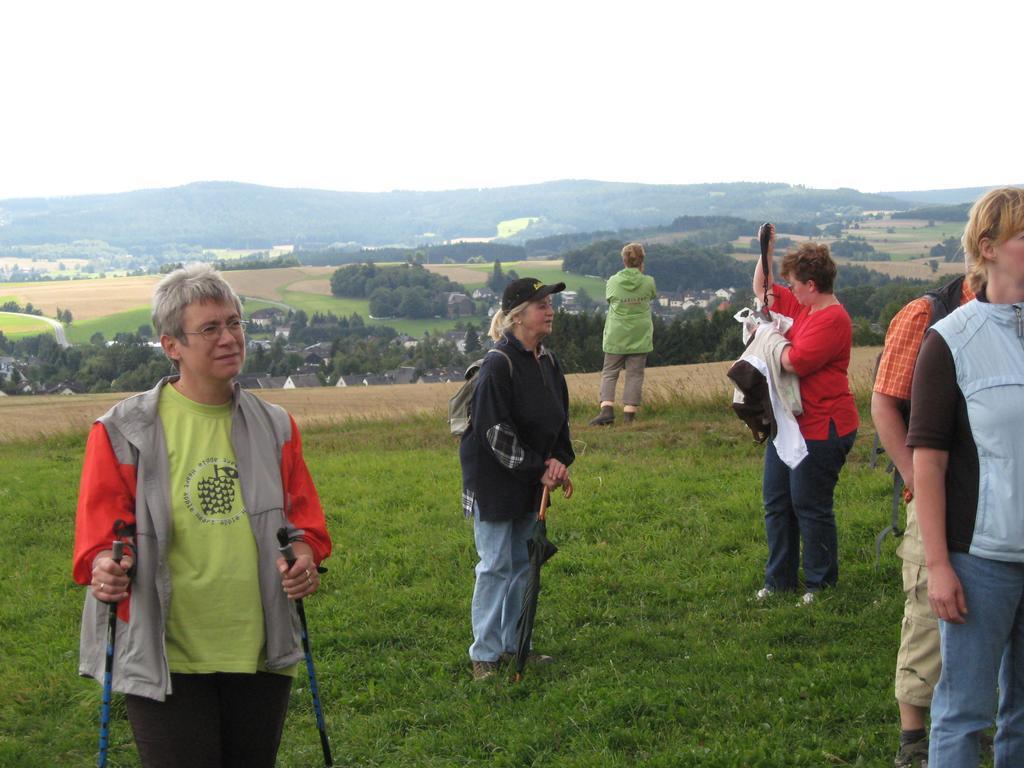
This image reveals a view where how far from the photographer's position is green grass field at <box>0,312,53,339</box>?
6781cm

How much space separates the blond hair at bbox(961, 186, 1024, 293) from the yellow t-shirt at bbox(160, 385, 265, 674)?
2487 mm

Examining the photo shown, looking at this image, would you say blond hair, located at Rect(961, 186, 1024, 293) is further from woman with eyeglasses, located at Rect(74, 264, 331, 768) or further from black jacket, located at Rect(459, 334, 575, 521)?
black jacket, located at Rect(459, 334, 575, 521)

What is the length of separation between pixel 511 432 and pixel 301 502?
2163mm

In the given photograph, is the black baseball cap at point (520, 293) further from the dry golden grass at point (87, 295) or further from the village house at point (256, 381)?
the dry golden grass at point (87, 295)

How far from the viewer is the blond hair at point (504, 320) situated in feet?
19.1

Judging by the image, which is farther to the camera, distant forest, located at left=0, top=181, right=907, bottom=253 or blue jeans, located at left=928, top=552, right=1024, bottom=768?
distant forest, located at left=0, top=181, right=907, bottom=253

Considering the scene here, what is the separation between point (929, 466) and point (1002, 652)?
0.67 metres

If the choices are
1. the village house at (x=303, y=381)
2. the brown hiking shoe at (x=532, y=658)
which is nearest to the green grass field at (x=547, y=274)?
the village house at (x=303, y=381)

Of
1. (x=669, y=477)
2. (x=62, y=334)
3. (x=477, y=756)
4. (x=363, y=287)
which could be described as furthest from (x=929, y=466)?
(x=363, y=287)

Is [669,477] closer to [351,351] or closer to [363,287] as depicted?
[351,351]

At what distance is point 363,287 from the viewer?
3241 inches

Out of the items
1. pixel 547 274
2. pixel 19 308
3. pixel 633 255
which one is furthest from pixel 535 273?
pixel 633 255

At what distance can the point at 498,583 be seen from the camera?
6020 mm

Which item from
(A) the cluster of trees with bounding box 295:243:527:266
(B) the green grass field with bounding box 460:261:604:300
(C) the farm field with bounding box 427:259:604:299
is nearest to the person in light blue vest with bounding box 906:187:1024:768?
(B) the green grass field with bounding box 460:261:604:300
